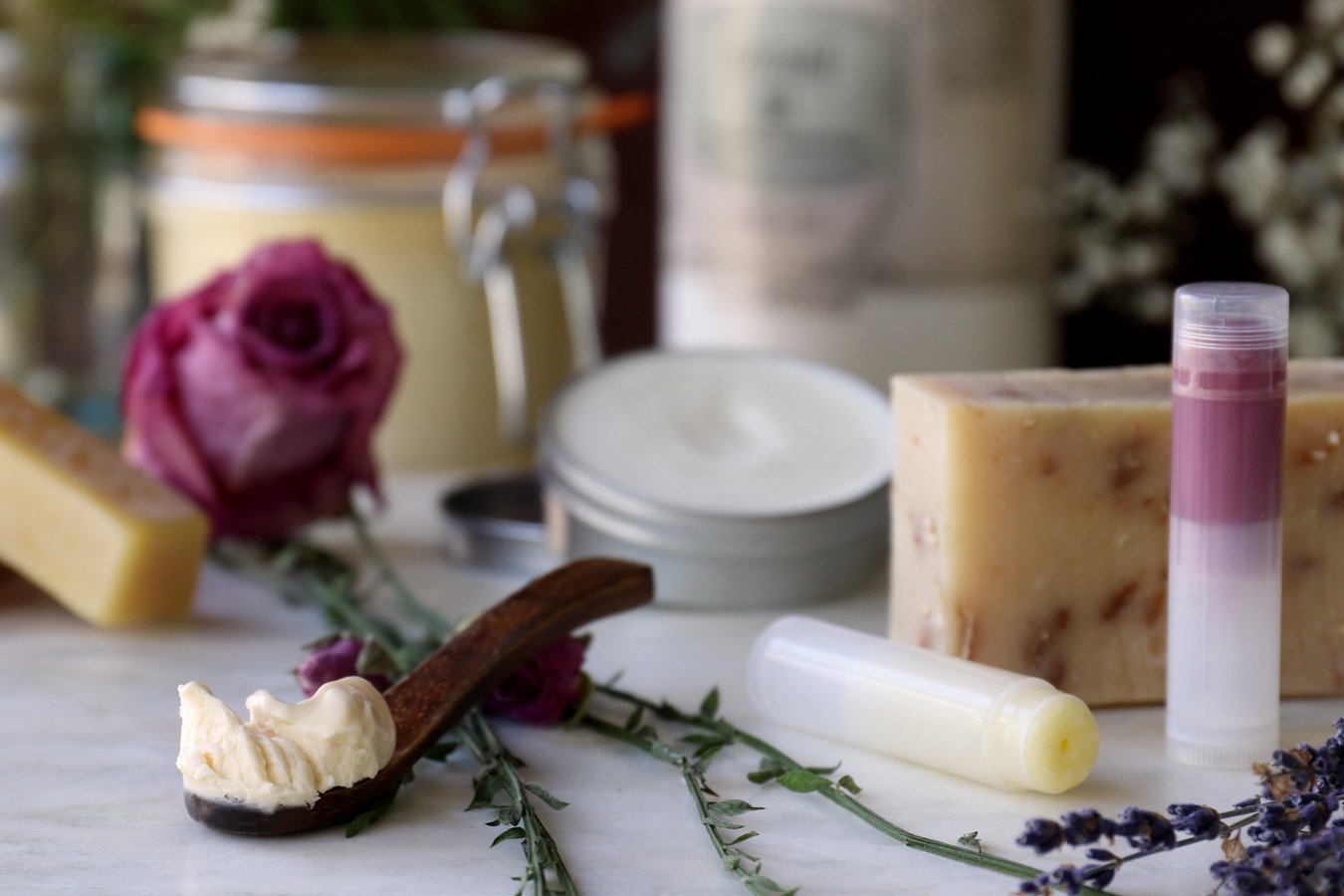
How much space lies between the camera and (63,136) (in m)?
0.94

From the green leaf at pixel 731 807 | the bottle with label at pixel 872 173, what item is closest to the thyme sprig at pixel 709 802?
the green leaf at pixel 731 807

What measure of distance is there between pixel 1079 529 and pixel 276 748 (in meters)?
0.26

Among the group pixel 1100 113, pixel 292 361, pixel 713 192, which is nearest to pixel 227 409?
pixel 292 361

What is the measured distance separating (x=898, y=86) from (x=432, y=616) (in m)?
0.38

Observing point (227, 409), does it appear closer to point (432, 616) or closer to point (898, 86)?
point (432, 616)

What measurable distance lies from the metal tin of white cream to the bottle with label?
12 centimetres

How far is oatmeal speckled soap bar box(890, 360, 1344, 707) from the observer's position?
52cm

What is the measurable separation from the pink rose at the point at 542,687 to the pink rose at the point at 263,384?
198mm

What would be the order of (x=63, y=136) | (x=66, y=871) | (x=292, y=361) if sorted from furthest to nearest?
(x=63, y=136) < (x=292, y=361) < (x=66, y=871)

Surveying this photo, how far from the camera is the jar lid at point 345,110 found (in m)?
0.81

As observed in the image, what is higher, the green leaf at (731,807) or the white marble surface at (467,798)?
the green leaf at (731,807)

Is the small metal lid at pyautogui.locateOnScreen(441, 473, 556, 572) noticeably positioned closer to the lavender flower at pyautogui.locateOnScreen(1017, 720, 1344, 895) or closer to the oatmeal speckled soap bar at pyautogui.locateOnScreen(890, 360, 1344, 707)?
the oatmeal speckled soap bar at pyautogui.locateOnScreen(890, 360, 1344, 707)

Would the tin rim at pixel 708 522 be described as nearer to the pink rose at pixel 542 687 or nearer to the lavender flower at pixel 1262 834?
the pink rose at pixel 542 687

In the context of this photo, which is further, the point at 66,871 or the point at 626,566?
the point at 626,566
